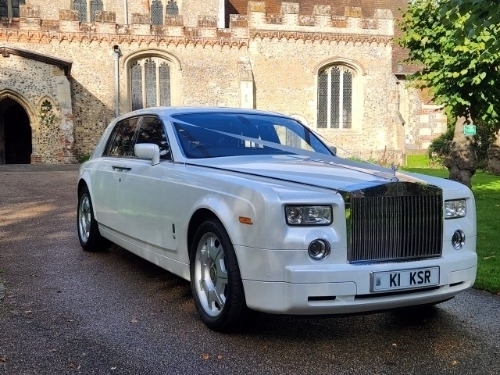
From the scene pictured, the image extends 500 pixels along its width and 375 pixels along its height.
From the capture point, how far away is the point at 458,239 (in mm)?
4105

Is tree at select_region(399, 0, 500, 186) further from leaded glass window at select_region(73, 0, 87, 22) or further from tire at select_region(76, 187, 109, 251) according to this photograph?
leaded glass window at select_region(73, 0, 87, 22)

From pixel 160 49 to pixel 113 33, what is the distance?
2.36 meters

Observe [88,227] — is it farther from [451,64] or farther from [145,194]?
[451,64]

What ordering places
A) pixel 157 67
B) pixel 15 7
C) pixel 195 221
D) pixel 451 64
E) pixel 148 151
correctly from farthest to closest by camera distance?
1. pixel 15 7
2. pixel 157 67
3. pixel 451 64
4. pixel 148 151
5. pixel 195 221

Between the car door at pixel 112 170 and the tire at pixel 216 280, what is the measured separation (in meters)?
1.81

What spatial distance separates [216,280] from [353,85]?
27.3 metres

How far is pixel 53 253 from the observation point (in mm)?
7020

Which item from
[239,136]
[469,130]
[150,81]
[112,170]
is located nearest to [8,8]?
[150,81]

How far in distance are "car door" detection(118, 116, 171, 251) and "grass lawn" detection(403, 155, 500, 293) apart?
3.38 metres

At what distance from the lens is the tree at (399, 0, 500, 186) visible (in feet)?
37.9

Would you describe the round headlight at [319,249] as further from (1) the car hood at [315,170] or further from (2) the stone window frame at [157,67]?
(2) the stone window frame at [157,67]

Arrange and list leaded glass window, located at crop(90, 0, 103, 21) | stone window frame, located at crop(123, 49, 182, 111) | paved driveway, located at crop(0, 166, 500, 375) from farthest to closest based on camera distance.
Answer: leaded glass window, located at crop(90, 0, 103, 21), stone window frame, located at crop(123, 49, 182, 111), paved driveway, located at crop(0, 166, 500, 375)

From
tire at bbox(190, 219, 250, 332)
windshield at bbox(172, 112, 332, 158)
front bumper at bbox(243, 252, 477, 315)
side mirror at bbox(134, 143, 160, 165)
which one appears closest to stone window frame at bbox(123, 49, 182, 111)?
windshield at bbox(172, 112, 332, 158)

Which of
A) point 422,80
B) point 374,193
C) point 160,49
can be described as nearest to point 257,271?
point 374,193
